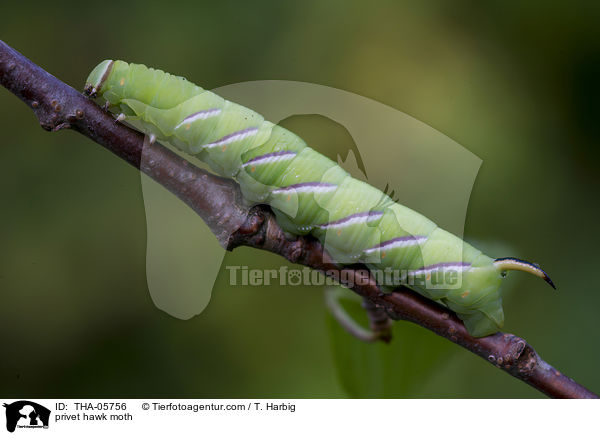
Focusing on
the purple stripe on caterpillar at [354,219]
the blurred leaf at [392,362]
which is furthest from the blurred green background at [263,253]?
the purple stripe on caterpillar at [354,219]

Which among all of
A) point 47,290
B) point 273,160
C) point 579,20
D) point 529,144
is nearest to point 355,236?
point 273,160

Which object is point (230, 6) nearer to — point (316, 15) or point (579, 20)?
point (316, 15)

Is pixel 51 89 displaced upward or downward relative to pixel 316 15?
downward

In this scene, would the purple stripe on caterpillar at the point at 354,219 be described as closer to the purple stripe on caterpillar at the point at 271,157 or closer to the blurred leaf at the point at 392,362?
the purple stripe on caterpillar at the point at 271,157
